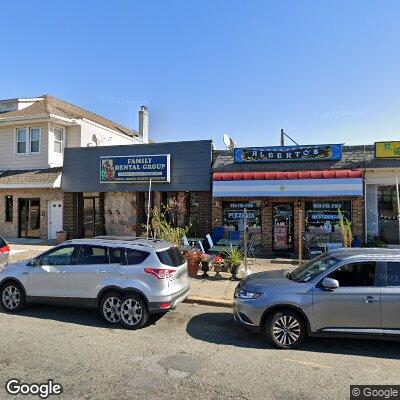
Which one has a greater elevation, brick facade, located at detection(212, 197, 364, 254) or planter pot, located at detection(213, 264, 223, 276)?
brick facade, located at detection(212, 197, 364, 254)

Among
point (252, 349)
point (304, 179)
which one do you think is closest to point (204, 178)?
point (304, 179)

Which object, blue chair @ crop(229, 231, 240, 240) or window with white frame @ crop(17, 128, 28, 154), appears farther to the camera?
window with white frame @ crop(17, 128, 28, 154)

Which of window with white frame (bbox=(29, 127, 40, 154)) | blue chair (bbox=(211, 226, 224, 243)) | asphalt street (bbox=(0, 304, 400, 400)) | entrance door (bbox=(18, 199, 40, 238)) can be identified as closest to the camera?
asphalt street (bbox=(0, 304, 400, 400))

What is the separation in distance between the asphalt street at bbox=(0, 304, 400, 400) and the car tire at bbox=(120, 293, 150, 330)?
0.57ft

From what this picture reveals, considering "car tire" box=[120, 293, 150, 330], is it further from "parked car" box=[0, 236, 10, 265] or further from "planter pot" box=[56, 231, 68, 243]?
"planter pot" box=[56, 231, 68, 243]

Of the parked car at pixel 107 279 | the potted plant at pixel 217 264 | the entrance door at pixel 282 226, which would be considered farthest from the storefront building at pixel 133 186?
the parked car at pixel 107 279

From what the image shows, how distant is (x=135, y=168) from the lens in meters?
15.6

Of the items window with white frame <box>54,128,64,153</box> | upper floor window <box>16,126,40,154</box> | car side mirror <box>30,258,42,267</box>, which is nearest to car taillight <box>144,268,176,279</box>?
car side mirror <box>30,258,42,267</box>

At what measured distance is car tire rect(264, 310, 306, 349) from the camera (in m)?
5.71

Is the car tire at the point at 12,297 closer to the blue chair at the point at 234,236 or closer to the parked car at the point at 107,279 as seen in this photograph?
the parked car at the point at 107,279

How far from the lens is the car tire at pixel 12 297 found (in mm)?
7348

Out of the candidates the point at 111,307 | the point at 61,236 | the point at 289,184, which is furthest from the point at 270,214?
the point at 61,236

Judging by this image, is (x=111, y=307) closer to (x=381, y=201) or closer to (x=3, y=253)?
(x=3, y=253)

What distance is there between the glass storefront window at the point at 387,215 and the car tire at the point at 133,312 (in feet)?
35.4
